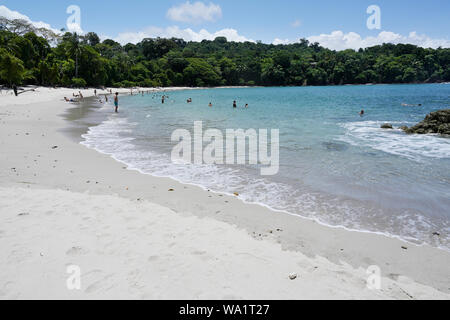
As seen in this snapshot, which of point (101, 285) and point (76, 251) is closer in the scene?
point (101, 285)

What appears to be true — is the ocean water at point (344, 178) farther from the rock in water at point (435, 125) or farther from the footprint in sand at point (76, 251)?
the footprint in sand at point (76, 251)

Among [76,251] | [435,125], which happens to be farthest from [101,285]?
[435,125]

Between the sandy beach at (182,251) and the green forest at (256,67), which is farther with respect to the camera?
the green forest at (256,67)

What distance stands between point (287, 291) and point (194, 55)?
6119 inches

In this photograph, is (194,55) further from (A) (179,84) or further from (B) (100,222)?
(B) (100,222)

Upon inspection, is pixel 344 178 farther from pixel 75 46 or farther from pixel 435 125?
pixel 75 46

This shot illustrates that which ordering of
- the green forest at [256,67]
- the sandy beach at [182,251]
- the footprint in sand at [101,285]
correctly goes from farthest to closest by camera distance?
the green forest at [256,67] < the sandy beach at [182,251] < the footprint in sand at [101,285]

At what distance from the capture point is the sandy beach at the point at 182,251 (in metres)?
3.78

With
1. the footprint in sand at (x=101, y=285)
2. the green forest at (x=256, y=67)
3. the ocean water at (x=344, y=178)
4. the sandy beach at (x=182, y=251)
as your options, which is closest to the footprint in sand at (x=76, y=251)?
the sandy beach at (x=182, y=251)

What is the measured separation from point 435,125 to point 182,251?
21.2 metres

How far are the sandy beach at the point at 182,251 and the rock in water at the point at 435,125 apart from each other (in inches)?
675

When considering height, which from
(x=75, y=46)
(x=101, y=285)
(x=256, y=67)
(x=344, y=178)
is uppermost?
(x=256, y=67)

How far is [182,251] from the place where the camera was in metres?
4.67

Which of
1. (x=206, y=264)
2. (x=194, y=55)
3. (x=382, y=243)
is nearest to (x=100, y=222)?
(x=206, y=264)
